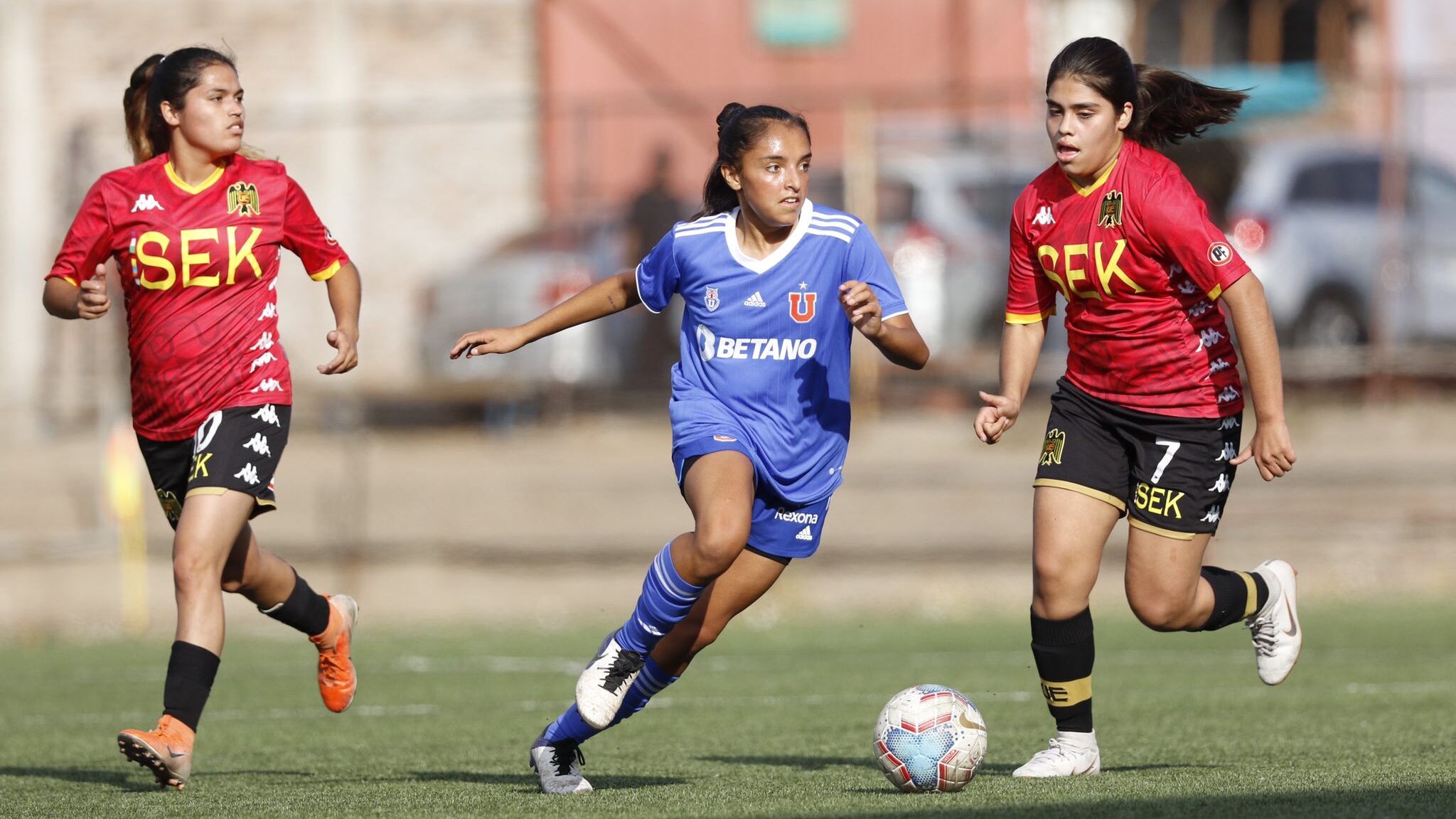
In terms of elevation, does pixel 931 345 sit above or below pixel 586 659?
above

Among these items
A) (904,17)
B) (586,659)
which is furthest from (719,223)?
(904,17)

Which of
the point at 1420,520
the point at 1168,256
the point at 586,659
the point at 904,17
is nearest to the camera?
the point at 1168,256

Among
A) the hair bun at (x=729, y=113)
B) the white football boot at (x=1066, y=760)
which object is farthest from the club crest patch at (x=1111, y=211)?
the white football boot at (x=1066, y=760)

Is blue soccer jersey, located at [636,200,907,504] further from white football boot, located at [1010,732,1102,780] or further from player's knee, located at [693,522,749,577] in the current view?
white football boot, located at [1010,732,1102,780]

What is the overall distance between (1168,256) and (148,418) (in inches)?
126

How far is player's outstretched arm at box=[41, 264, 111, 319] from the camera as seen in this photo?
19.5 feet

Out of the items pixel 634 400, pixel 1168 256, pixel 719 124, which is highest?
pixel 719 124

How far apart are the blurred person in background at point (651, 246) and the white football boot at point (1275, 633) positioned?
8.11 metres

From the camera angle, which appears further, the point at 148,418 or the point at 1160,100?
the point at 148,418

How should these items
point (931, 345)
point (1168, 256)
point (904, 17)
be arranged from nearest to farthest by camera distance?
point (1168, 256), point (931, 345), point (904, 17)

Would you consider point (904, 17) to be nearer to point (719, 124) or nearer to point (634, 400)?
point (634, 400)

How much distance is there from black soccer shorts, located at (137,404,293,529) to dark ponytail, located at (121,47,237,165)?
35.9 inches

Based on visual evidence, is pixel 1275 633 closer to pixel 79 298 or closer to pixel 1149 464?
pixel 1149 464

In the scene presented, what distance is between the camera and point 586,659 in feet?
32.7
